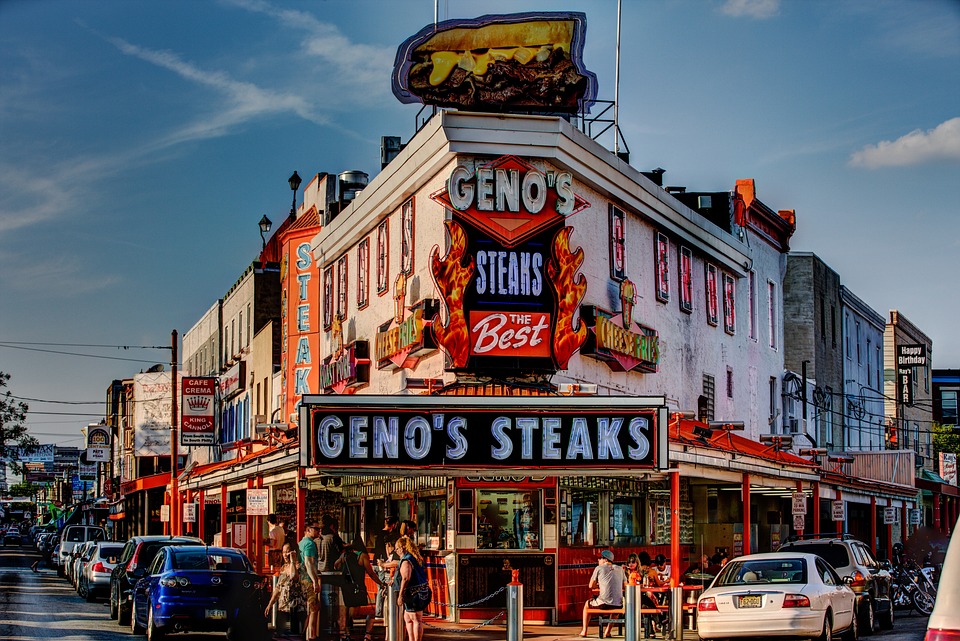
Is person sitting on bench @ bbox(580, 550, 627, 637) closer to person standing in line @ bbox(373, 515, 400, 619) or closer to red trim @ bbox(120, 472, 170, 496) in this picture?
person standing in line @ bbox(373, 515, 400, 619)

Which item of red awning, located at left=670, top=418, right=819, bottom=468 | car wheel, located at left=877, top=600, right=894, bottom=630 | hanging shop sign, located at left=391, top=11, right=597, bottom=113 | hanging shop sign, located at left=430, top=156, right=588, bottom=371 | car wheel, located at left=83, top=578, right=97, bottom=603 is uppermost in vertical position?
hanging shop sign, located at left=391, top=11, right=597, bottom=113

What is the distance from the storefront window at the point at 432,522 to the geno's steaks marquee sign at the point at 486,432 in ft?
10.9

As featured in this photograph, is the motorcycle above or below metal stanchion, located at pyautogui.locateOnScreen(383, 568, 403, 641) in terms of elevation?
below

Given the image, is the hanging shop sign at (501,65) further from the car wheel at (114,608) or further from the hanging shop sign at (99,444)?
the hanging shop sign at (99,444)

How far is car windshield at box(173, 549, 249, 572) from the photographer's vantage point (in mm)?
22375

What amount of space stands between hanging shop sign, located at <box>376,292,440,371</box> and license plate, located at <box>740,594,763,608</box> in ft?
31.8

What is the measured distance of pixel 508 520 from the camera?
25984mm

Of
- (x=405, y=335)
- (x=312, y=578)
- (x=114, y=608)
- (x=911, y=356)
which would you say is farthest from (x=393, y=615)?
(x=911, y=356)

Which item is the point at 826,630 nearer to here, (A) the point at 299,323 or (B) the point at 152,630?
(B) the point at 152,630

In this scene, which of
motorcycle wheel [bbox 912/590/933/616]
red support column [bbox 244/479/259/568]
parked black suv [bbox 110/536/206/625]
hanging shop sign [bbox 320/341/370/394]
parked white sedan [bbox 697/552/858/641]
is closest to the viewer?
parked white sedan [bbox 697/552/858/641]

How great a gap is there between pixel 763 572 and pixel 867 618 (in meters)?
4.47

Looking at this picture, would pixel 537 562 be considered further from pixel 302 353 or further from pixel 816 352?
pixel 816 352

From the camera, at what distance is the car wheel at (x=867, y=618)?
2381 cm

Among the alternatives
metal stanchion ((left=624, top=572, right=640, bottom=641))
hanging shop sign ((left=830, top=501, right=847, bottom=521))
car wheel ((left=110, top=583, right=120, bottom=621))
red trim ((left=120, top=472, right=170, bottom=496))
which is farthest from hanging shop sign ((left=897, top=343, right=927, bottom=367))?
metal stanchion ((left=624, top=572, right=640, bottom=641))
